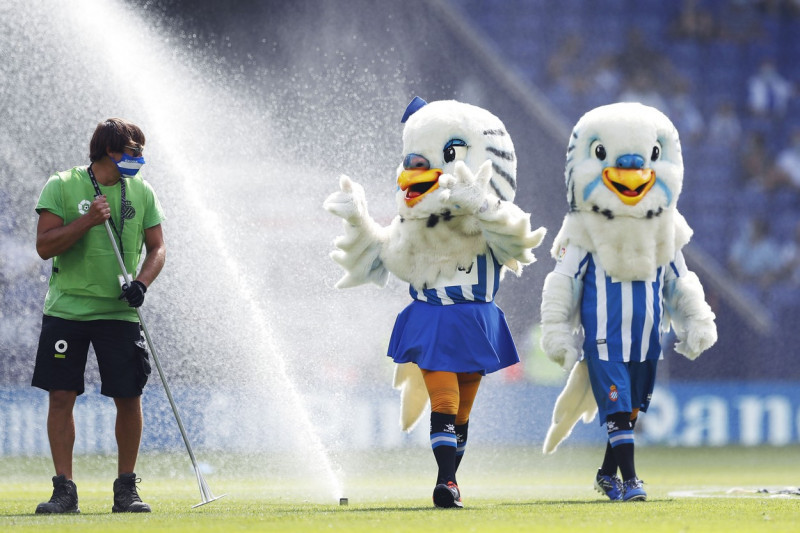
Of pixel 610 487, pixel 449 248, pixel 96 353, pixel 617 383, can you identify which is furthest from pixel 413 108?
pixel 610 487

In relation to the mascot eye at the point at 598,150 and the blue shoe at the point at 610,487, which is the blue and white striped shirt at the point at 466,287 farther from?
the blue shoe at the point at 610,487

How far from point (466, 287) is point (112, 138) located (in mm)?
1830

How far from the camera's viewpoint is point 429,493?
805 cm

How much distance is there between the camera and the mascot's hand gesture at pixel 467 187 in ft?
20.9

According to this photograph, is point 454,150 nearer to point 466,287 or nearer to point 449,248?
point 449,248

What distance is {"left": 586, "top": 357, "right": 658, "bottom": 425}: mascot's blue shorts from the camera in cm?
670

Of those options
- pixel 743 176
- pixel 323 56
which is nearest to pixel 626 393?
pixel 323 56

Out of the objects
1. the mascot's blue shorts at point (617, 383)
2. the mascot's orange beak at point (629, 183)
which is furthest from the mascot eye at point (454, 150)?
the mascot's blue shorts at point (617, 383)

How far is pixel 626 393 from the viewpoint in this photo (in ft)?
22.1

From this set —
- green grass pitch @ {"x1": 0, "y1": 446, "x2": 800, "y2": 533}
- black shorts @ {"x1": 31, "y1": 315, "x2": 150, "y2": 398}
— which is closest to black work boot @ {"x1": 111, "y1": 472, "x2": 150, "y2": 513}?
green grass pitch @ {"x1": 0, "y1": 446, "x2": 800, "y2": 533}

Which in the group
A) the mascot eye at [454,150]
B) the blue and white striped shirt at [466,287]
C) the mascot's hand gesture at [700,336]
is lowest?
the mascot's hand gesture at [700,336]

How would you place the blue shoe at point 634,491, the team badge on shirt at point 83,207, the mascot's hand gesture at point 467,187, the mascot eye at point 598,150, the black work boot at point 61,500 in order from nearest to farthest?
the black work boot at point 61,500
the team badge on shirt at point 83,207
the mascot's hand gesture at point 467,187
the blue shoe at point 634,491
the mascot eye at point 598,150

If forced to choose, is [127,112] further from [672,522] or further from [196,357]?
[672,522]

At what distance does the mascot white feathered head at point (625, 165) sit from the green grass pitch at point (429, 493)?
Answer: 1.51m
